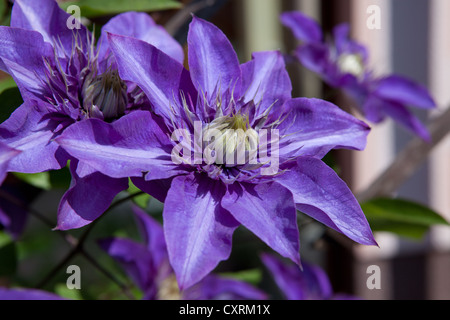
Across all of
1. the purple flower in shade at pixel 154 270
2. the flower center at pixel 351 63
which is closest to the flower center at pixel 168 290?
the purple flower in shade at pixel 154 270

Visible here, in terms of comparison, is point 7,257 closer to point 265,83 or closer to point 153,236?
point 153,236

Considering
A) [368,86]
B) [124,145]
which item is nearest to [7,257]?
[124,145]

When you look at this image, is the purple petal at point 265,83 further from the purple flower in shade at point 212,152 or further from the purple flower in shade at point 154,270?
the purple flower in shade at point 154,270

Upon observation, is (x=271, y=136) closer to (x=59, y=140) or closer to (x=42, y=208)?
(x=59, y=140)

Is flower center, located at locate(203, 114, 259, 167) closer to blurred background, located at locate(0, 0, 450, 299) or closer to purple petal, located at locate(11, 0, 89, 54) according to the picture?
purple petal, located at locate(11, 0, 89, 54)

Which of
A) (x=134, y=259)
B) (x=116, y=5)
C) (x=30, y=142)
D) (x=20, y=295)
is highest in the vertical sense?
(x=116, y=5)

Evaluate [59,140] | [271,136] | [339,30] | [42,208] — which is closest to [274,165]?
[271,136]
